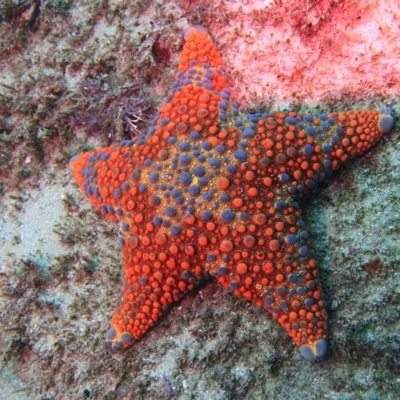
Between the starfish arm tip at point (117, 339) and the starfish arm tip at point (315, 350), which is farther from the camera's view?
the starfish arm tip at point (117, 339)

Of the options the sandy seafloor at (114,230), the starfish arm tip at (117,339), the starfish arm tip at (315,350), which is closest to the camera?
the starfish arm tip at (315,350)

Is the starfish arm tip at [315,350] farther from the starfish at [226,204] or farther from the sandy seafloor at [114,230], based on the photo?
the sandy seafloor at [114,230]

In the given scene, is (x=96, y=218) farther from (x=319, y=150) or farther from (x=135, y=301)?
(x=319, y=150)

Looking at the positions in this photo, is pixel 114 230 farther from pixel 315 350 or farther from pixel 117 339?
pixel 315 350

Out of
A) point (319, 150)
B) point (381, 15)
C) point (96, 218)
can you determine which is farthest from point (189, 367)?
point (381, 15)

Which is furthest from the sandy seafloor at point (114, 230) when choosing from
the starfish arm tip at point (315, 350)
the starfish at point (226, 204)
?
the starfish at point (226, 204)

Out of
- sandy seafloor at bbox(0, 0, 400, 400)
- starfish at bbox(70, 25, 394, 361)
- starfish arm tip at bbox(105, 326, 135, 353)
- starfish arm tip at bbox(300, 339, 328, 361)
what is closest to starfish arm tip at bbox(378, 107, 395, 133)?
starfish at bbox(70, 25, 394, 361)

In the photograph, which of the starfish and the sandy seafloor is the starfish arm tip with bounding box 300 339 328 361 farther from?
the sandy seafloor
